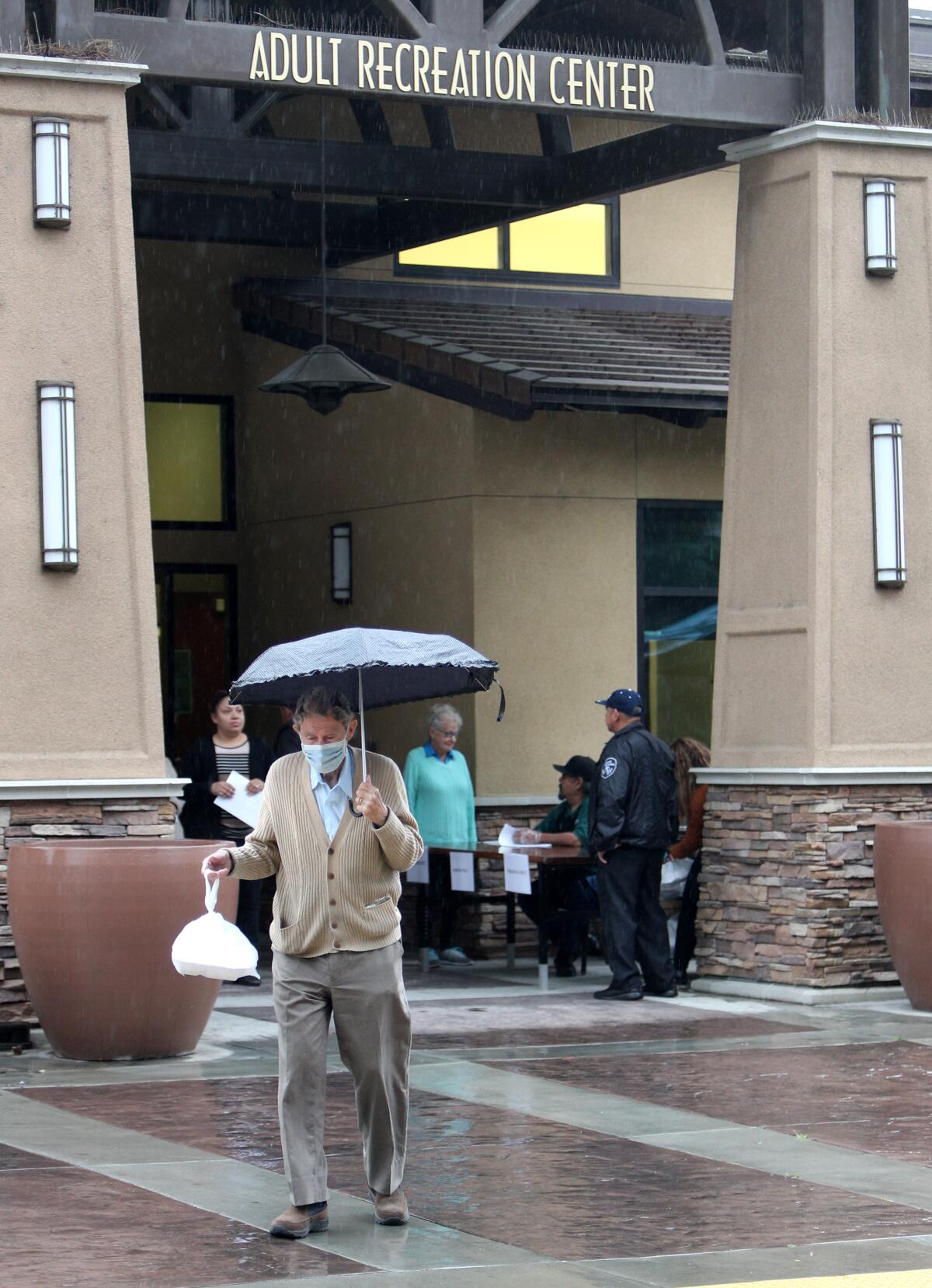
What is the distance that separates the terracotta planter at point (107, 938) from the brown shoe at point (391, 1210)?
138 inches

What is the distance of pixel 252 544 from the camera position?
18.6 meters

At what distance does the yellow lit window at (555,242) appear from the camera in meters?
17.9

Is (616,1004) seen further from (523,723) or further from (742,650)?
(523,723)

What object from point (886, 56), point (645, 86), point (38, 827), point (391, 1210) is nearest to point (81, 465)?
point (38, 827)

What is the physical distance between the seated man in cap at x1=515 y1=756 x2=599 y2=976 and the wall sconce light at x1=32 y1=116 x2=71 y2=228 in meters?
5.05

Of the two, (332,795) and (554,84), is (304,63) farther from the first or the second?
(332,795)

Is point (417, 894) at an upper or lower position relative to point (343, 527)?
lower

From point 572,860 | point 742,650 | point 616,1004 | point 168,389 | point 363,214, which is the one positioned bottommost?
point 616,1004

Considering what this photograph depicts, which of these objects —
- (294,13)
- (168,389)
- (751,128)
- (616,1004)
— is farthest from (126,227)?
(168,389)

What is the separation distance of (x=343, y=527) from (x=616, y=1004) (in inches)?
229

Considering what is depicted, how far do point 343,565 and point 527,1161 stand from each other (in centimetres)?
958

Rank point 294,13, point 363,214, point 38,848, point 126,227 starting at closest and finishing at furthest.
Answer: point 38,848, point 126,227, point 294,13, point 363,214

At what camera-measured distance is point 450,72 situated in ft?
40.1

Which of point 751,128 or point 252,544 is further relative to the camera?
point 252,544
